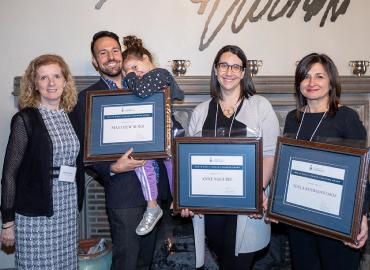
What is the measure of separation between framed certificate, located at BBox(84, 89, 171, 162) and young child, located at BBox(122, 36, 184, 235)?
59mm

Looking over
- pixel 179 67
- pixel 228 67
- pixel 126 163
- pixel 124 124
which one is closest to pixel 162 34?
pixel 179 67

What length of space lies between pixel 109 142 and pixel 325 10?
2.26m

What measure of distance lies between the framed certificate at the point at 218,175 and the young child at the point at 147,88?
11 centimetres

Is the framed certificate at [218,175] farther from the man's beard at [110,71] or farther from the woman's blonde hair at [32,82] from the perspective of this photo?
the woman's blonde hair at [32,82]

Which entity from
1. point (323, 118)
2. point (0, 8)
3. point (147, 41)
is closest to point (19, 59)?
point (0, 8)

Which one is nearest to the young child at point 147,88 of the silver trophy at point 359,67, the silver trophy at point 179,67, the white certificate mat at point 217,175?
the white certificate mat at point 217,175

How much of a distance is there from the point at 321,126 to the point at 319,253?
573 millimetres

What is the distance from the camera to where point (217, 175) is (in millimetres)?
1631

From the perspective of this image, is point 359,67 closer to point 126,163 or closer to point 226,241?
point 226,241

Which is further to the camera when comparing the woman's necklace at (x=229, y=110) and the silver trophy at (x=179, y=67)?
the silver trophy at (x=179, y=67)

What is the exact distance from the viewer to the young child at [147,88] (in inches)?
64.4

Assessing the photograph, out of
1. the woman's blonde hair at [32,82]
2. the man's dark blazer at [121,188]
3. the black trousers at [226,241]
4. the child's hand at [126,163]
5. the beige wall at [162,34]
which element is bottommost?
the black trousers at [226,241]

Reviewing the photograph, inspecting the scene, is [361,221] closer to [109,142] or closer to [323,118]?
[323,118]

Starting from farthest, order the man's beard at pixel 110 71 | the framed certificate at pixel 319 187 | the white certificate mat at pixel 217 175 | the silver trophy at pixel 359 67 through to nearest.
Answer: the silver trophy at pixel 359 67 → the man's beard at pixel 110 71 → the white certificate mat at pixel 217 175 → the framed certificate at pixel 319 187
